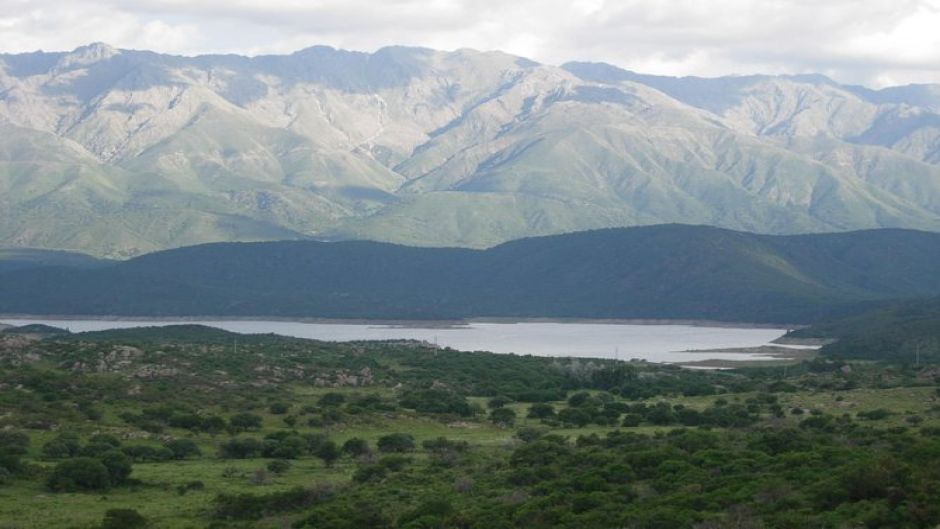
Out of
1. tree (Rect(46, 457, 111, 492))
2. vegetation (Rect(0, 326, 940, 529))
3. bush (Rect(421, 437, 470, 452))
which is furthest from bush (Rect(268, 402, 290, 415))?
tree (Rect(46, 457, 111, 492))

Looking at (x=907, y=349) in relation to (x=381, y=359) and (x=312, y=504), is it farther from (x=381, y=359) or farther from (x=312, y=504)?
(x=312, y=504)

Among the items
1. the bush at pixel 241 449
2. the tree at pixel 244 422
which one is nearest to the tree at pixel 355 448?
the bush at pixel 241 449

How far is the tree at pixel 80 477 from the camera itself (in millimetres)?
67562

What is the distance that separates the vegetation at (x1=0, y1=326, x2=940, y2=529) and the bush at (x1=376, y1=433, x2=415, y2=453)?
0.09 metres

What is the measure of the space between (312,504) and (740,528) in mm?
20991

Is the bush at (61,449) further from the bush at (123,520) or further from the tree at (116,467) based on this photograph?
the bush at (123,520)

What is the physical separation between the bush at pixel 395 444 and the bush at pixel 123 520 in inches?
1039

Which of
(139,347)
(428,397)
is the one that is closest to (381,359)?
(139,347)

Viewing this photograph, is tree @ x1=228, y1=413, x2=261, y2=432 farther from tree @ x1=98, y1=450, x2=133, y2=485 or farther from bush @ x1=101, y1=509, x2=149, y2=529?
bush @ x1=101, y1=509, x2=149, y2=529

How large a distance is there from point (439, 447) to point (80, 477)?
Answer: 21.4 metres

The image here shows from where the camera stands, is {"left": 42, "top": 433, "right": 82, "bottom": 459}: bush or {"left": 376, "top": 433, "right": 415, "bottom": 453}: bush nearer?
{"left": 42, "top": 433, "right": 82, "bottom": 459}: bush

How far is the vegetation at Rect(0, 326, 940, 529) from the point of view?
5491 centimetres

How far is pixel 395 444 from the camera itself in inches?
3327

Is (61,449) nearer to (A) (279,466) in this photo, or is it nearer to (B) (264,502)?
(A) (279,466)
